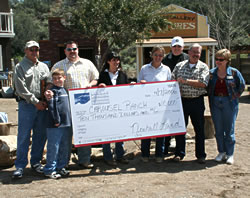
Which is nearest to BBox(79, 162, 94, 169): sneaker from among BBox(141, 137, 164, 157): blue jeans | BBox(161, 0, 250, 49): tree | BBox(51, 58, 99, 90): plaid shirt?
BBox(141, 137, 164, 157): blue jeans

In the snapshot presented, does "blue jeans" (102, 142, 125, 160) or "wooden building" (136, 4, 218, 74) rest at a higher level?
"wooden building" (136, 4, 218, 74)

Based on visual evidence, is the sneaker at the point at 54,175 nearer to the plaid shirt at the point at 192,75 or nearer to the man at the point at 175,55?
the man at the point at 175,55

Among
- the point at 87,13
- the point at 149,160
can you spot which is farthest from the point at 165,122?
the point at 87,13

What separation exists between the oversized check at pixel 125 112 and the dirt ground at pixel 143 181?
530 mm

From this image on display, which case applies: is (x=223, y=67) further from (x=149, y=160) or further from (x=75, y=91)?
(x=75, y=91)

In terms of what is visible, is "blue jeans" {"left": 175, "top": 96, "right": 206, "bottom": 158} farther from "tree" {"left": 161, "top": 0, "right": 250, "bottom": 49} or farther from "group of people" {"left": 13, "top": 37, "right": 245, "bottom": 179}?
"tree" {"left": 161, "top": 0, "right": 250, "bottom": 49}

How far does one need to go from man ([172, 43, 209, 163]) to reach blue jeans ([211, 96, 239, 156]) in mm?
254

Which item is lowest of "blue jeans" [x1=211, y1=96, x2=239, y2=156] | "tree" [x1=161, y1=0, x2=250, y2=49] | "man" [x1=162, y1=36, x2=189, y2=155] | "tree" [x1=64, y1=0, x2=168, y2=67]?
"blue jeans" [x1=211, y1=96, x2=239, y2=156]

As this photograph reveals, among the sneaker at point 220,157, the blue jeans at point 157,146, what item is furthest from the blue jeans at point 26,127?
the sneaker at point 220,157

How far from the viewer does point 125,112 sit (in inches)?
207

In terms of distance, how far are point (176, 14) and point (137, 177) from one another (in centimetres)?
1663

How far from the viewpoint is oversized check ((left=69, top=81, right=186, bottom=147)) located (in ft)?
16.5

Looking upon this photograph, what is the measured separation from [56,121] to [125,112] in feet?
3.68

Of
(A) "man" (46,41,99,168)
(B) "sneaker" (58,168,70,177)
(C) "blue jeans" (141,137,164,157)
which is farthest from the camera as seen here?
(C) "blue jeans" (141,137,164,157)
